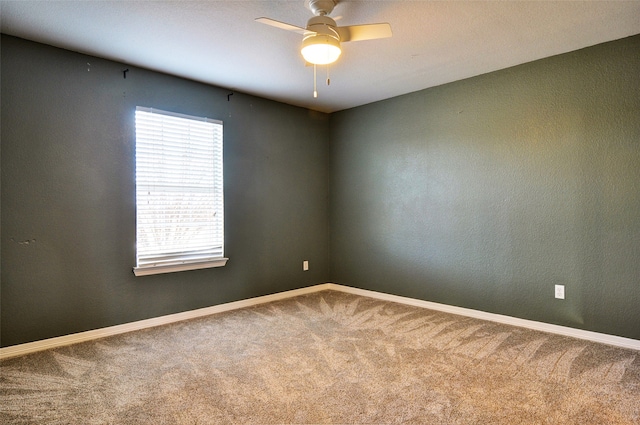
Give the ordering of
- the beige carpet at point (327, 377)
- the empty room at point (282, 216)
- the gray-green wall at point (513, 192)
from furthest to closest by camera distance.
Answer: the gray-green wall at point (513, 192), the empty room at point (282, 216), the beige carpet at point (327, 377)

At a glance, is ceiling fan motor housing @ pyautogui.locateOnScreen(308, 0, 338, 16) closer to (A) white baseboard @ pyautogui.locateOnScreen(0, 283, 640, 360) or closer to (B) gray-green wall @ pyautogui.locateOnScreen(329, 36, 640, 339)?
(B) gray-green wall @ pyautogui.locateOnScreen(329, 36, 640, 339)

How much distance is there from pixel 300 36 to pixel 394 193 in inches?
89.5

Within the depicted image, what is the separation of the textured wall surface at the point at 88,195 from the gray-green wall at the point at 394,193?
0.01m

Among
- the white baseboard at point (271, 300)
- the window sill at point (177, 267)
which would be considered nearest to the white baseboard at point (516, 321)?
the white baseboard at point (271, 300)

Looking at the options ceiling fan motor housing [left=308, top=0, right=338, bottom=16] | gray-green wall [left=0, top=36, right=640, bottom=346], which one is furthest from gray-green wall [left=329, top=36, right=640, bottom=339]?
ceiling fan motor housing [left=308, top=0, right=338, bottom=16]

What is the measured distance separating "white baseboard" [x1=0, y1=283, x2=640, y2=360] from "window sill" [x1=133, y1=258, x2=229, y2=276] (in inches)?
17.7

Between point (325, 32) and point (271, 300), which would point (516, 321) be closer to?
point (271, 300)

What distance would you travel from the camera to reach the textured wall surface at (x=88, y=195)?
2.93m

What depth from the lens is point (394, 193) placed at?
4.58 m

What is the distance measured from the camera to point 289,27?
7.38ft

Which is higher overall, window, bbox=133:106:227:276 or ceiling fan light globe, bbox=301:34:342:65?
ceiling fan light globe, bbox=301:34:342:65

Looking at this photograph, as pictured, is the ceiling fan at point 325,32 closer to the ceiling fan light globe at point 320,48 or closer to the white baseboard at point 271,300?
the ceiling fan light globe at point 320,48

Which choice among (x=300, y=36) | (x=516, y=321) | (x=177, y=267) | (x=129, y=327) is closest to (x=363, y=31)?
(x=300, y=36)

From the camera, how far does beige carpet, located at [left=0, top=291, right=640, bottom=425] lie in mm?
2045
